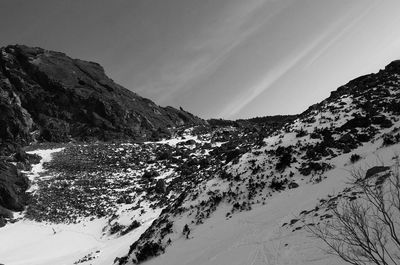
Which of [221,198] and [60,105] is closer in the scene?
[221,198]

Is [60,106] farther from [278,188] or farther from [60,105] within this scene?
[278,188]

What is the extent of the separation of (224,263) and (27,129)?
5782 cm

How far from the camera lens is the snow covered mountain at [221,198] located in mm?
16156

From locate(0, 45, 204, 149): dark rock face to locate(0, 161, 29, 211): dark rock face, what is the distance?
40.4 ft

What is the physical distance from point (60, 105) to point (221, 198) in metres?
56.4

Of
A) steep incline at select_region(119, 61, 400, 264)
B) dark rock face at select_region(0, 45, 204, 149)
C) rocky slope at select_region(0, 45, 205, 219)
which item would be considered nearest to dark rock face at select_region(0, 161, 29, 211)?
rocky slope at select_region(0, 45, 205, 219)

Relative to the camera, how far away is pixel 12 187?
4147 centimetres

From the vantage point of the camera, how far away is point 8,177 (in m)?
43.0

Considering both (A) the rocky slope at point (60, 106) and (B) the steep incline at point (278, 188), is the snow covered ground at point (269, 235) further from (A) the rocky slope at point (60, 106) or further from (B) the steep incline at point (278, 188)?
(A) the rocky slope at point (60, 106)

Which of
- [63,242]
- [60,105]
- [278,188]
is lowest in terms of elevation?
[278,188]

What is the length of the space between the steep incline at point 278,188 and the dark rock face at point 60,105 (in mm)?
42528

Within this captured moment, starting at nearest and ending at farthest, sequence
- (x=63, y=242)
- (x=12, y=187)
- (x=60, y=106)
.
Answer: (x=63, y=242)
(x=12, y=187)
(x=60, y=106)

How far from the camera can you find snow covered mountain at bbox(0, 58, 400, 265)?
16156mm

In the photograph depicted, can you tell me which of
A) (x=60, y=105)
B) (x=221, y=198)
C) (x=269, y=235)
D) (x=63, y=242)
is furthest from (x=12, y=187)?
(x=269, y=235)
